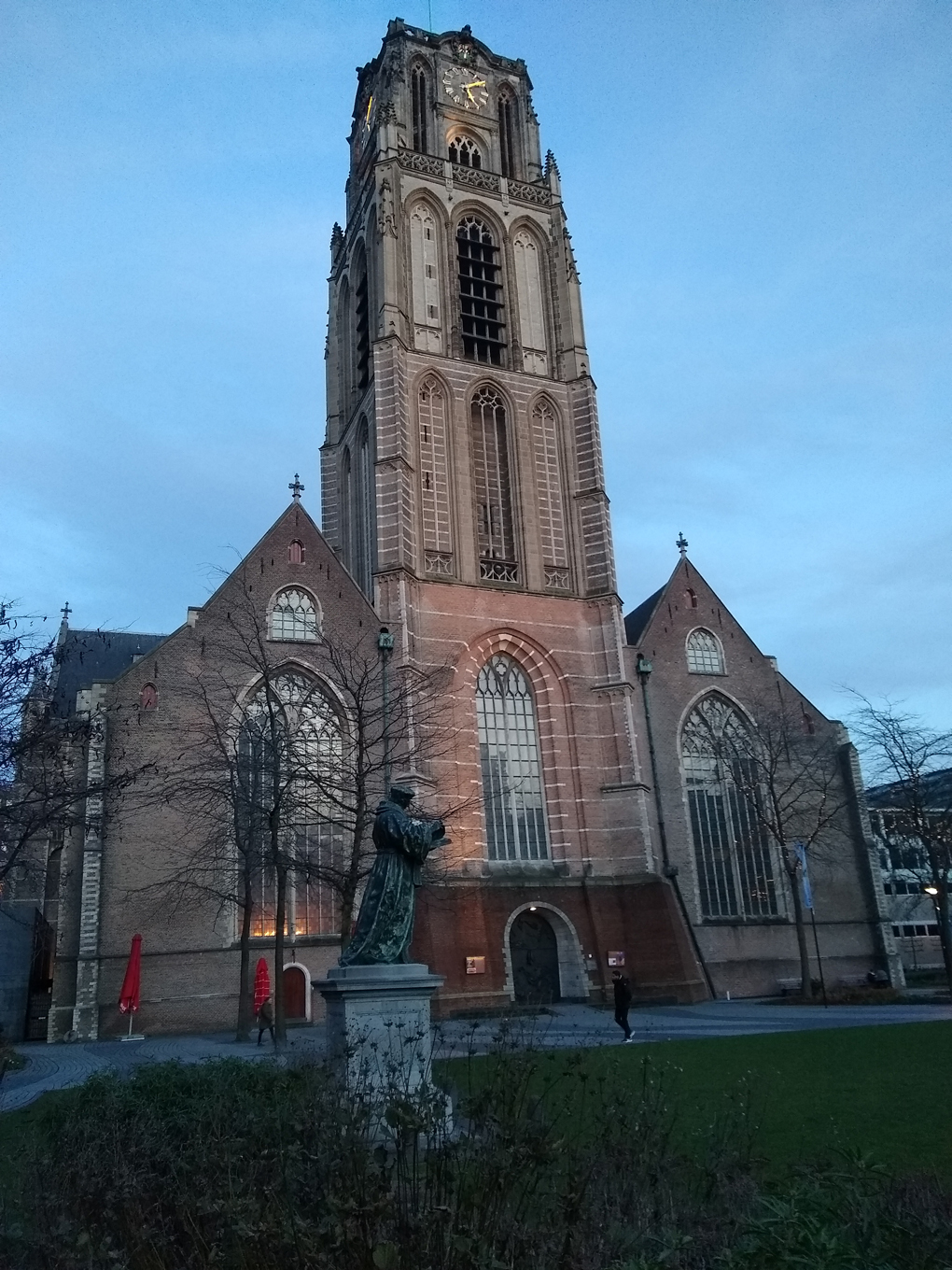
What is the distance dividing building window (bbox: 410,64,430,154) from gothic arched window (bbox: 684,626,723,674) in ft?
80.4

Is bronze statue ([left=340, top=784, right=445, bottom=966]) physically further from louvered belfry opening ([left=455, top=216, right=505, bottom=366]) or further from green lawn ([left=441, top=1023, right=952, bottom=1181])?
louvered belfry opening ([left=455, top=216, right=505, bottom=366])

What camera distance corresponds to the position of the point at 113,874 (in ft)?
90.1

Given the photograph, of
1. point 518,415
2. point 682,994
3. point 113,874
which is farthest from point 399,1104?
point 518,415

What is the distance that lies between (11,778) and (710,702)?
91.8 feet

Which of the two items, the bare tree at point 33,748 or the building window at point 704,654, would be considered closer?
the bare tree at point 33,748

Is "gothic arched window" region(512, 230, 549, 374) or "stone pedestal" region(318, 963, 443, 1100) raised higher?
"gothic arched window" region(512, 230, 549, 374)

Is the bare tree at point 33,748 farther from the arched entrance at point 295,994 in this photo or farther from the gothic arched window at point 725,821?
the gothic arched window at point 725,821

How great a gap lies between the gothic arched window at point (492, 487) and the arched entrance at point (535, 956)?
12.2 m

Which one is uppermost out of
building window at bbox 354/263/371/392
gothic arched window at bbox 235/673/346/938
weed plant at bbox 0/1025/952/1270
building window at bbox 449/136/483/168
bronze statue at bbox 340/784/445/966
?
building window at bbox 449/136/483/168

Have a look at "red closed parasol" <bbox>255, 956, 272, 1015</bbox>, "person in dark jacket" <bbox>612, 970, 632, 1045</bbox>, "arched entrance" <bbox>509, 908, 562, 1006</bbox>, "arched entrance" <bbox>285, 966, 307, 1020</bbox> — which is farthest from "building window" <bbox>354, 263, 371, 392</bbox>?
"person in dark jacket" <bbox>612, 970, 632, 1045</bbox>

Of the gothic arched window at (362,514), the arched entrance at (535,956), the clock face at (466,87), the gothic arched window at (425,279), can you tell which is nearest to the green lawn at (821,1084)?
the arched entrance at (535,956)

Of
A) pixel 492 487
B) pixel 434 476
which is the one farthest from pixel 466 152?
pixel 434 476

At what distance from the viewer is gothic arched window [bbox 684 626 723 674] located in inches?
1500

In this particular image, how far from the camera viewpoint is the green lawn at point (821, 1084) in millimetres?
8312
